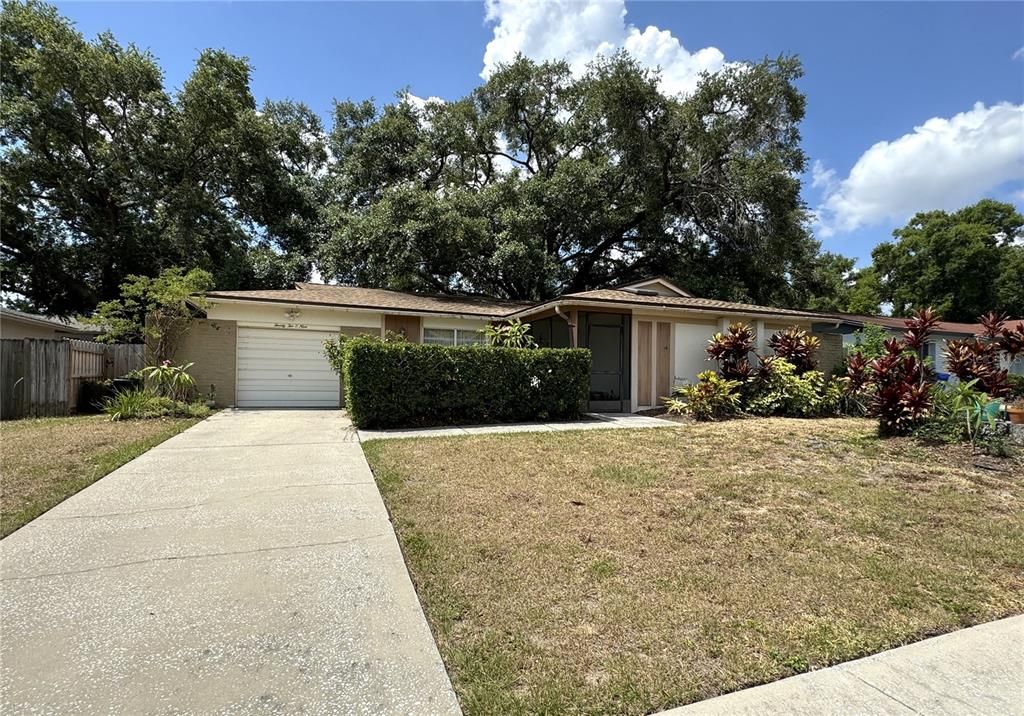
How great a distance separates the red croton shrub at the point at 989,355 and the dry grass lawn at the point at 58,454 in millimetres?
12698

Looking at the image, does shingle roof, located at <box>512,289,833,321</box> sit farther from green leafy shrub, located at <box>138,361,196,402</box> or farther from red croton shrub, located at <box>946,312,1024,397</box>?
green leafy shrub, located at <box>138,361,196,402</box>

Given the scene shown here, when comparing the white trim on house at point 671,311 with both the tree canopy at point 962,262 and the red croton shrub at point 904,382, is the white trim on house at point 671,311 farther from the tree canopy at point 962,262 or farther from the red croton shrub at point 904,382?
the tree canopy at point 962,262

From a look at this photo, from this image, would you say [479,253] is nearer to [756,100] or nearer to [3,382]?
[756,100]

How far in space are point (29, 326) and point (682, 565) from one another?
20827mm

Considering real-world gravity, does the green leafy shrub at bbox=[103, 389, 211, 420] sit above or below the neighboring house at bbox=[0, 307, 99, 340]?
below

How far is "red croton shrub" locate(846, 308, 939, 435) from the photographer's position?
8.03m

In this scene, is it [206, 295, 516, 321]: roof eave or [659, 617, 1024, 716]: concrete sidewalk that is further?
[206, 295, 516, 321]: roof eave

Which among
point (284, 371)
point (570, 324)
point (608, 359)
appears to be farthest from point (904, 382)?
point (284, 371)

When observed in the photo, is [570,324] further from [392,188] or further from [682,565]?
[392,188]

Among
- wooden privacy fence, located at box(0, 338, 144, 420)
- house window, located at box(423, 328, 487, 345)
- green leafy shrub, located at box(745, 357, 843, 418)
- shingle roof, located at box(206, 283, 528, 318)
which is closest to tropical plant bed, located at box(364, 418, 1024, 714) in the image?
green leafy shrub, located at box(745, 357, 843, 418)

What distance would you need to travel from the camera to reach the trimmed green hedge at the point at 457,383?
9.34 meters

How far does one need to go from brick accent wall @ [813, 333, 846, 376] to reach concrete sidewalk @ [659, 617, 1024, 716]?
14.6 metres

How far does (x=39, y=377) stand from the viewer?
10.6m

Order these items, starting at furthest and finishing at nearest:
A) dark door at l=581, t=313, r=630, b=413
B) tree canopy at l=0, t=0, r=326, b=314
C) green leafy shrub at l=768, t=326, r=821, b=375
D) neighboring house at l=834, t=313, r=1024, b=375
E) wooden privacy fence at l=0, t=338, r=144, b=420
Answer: neighboring house at l=834, t=313, r=1024, b=375 → tree canopy at l=0, t=0, r=326, b=314 → dark door at l=581, t=313, r=630, b=413 → green leafy shrub at l=768, t=326, r=821, b=375 → wooden privacy fence at l=0, t=338, r=144, b=420
